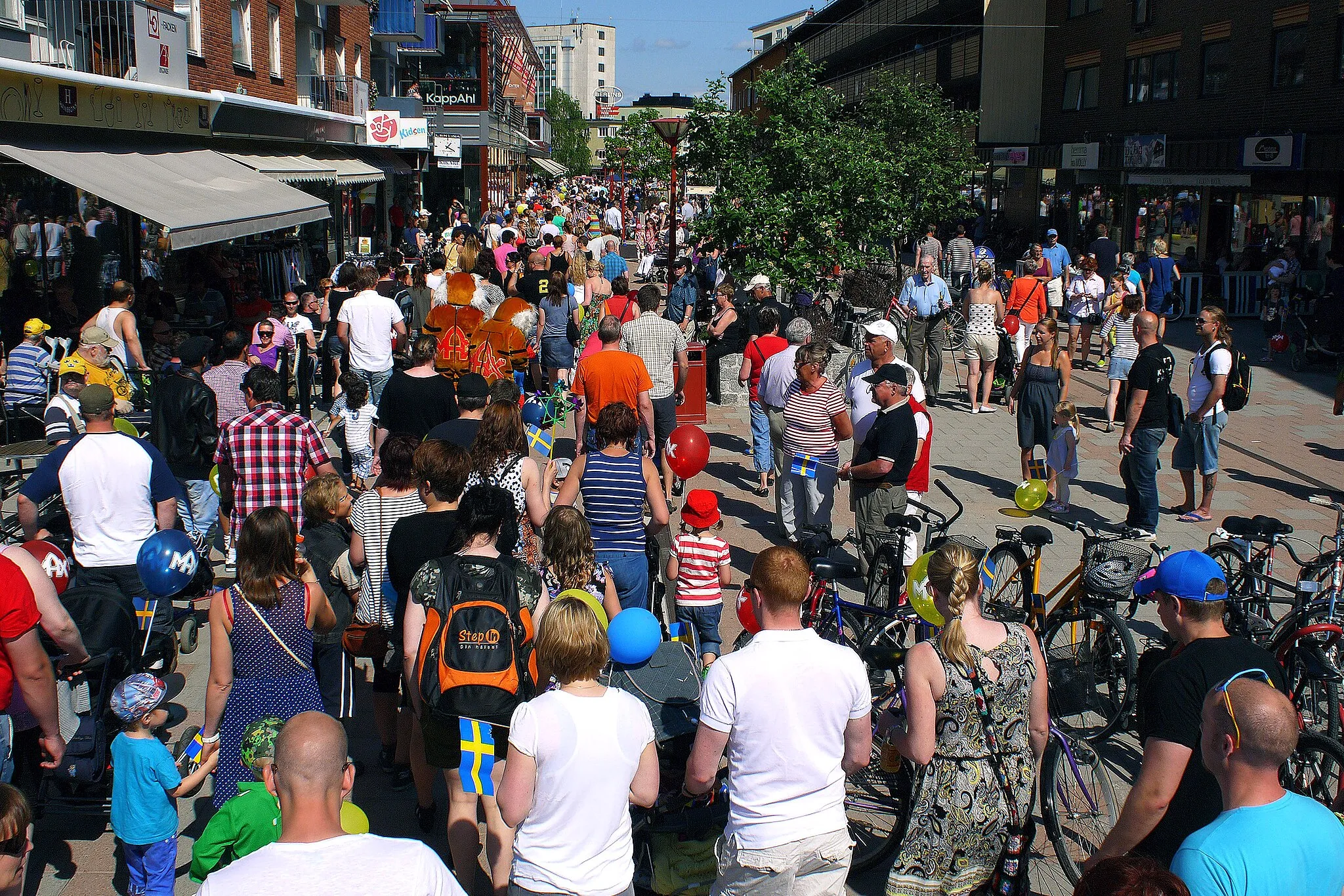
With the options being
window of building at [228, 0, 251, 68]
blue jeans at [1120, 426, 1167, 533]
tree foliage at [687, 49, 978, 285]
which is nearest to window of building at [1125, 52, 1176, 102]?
tree foliage at [687, 49, 978, 285]

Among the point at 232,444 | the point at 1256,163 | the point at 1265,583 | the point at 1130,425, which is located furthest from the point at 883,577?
the point at 1256,163

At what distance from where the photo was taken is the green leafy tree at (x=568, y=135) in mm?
95250

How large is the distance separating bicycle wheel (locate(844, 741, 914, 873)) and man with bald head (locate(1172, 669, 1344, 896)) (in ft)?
5.94

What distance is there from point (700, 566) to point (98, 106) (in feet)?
35.8

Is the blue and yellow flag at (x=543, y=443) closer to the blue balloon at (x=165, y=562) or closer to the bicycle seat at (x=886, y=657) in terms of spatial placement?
the blue balloon at (x=165, y=562)

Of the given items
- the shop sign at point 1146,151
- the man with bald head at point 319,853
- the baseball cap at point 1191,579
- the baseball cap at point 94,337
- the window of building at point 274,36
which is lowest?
the man with bald head at point 319,853

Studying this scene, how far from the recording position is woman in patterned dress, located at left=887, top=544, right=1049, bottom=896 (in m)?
3.78

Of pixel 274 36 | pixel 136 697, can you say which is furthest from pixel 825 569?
pixel 274 36

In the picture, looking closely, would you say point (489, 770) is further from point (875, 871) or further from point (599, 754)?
point (875, 871)

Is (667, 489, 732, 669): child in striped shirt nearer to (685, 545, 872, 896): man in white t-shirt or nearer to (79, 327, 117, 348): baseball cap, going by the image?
(685, 545, 872, 896): man in white t-shirt

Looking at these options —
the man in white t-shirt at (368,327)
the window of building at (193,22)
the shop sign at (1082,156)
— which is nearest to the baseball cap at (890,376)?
the man in white t-shirt at (368,327)

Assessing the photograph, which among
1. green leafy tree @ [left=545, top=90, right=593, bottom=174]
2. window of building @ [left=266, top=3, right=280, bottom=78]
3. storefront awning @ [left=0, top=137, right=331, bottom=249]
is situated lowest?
storefront awning @ [left=0, top=137, right=331, bottom=249]

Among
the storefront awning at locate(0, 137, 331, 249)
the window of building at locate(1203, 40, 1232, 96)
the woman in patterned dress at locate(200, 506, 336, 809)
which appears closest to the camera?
the woman in patterned dress at locate(200, 506, 336, 809)

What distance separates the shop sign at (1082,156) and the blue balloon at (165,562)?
2955 centimetres
